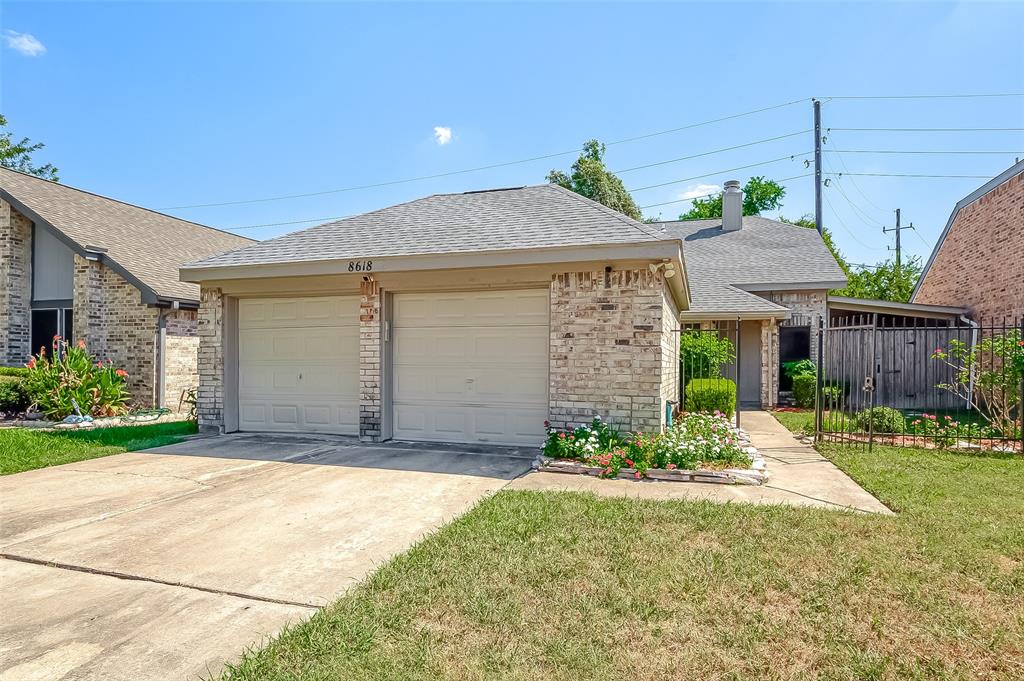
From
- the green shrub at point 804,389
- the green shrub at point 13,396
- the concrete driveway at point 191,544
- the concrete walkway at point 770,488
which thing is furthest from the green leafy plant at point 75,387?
the green shrub at point 804,389

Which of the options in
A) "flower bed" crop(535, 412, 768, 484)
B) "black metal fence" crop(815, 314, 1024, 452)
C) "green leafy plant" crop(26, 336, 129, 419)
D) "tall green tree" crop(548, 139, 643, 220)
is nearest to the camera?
"flower bed" crop(535, 412, 768, 484)

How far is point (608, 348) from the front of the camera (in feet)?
23.6

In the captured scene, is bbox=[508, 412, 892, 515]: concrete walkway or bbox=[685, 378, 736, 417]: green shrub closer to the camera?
bbox=[508, 412, 892, 515]: concrete walkway

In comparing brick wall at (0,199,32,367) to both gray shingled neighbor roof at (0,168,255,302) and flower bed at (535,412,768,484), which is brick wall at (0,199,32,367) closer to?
gray shingled neighbor roof at (0,168,255,302)

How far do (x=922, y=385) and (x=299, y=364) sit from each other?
15233mm

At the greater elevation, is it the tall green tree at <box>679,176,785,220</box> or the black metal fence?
the tall green tree at <box>679,176,785,220</box>

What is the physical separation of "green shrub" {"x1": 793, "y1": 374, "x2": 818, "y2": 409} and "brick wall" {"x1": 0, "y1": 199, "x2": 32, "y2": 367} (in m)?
19.6

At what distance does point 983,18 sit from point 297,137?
18728mm

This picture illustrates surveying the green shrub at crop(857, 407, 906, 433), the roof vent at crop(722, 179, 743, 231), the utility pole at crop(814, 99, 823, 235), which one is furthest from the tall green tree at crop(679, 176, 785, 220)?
the green shrub at crop(857, 407, 906, 433)

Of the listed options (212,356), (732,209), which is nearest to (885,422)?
(212,356)

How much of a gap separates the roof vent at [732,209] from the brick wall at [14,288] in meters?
21.2

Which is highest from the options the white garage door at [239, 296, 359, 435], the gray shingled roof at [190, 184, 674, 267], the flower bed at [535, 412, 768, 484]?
the gray shingled roof at [190, 184, 674, 267]

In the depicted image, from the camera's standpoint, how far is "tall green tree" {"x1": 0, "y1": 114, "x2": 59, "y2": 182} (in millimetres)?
28609

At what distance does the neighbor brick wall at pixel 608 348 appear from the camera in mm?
6980
